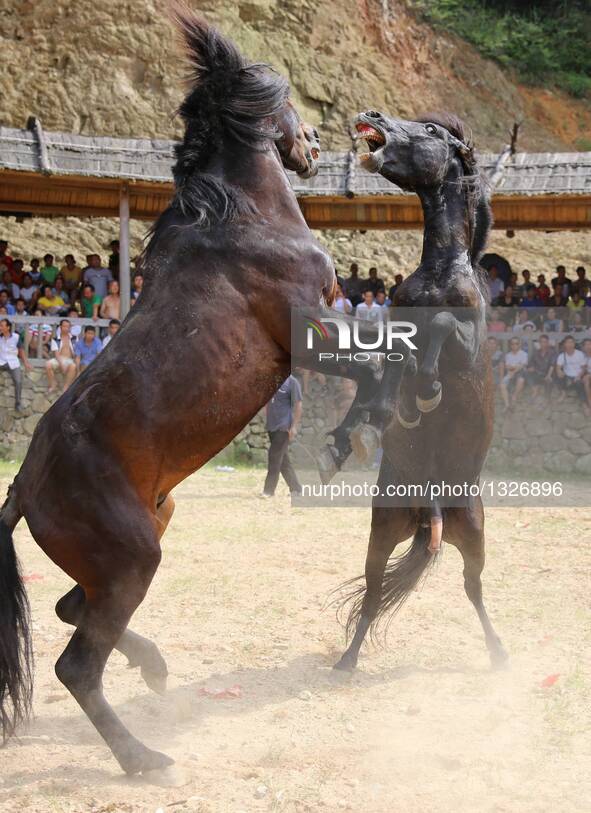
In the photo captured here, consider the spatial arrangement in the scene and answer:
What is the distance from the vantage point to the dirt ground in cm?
351

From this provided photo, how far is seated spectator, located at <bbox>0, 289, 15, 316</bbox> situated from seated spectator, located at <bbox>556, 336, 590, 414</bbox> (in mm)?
8654

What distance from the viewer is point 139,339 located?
3676 mm

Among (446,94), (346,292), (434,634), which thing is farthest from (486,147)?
(434,634)

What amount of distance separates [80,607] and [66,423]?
2.99ft

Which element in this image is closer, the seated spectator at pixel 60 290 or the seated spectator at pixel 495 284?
the seated spectator at pixel 60 290

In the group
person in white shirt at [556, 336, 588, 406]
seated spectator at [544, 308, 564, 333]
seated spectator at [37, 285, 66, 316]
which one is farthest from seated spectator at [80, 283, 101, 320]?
person in white shirt at [556, 336, 588, 406]

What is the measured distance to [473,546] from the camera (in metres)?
5.12

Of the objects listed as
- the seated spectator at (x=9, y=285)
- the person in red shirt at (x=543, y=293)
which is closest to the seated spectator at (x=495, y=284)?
the person in red shirt at (x=543, y=293)

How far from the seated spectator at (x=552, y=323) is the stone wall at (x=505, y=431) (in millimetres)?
1144

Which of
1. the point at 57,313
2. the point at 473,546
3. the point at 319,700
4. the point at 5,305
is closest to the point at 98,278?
the point at 57,313

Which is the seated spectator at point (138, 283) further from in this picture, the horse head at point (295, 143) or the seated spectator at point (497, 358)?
the seated spectator at point (497, 358)

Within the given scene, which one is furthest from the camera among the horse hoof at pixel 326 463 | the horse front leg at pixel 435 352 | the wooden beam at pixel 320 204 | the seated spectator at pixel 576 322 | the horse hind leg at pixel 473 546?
the wooden beam at pixel 320 204

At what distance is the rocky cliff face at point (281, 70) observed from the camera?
82.1ft

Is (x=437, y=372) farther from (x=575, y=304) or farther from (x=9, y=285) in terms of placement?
(x=9, y=285)
